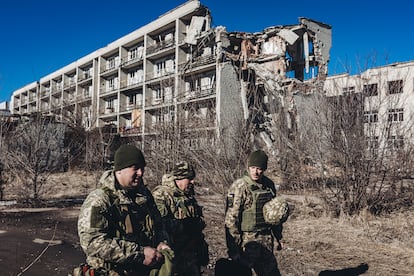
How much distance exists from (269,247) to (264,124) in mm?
9879

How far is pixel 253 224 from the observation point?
12.1 ft

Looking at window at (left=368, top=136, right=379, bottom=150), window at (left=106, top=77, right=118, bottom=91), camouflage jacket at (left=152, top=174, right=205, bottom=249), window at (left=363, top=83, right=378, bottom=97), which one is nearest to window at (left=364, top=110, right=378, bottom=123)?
window at (left=363, top=83, right=378, bottom=97)

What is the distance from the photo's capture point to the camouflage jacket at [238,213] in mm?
3633

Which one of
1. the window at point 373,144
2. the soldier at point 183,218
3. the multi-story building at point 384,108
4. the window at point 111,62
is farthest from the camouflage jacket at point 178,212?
the window at point 111,62

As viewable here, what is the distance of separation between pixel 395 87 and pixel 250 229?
22.0ft

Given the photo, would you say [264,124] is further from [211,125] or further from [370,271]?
[370,271]

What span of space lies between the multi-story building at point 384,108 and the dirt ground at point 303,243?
6.35 ft

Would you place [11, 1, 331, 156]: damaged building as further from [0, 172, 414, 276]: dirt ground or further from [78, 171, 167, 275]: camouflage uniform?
[78, 171, 167, 275]: camouflage uniform

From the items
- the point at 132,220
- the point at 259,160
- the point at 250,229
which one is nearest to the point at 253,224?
the point at 250,229

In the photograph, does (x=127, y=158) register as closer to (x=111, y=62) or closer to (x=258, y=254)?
(x=258, y=254)

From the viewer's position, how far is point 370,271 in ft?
17.0

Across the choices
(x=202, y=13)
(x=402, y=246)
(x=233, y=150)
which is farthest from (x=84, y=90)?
(x=402, y=246)

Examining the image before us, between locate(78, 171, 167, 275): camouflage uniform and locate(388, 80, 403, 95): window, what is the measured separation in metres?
7.80

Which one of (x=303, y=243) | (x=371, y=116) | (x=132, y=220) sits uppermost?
(x=371, y=116)
